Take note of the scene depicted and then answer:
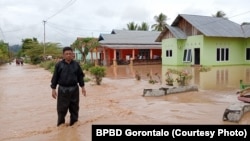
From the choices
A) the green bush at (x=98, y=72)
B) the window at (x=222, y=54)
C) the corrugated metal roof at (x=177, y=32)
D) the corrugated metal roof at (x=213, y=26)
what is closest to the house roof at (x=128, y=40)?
the corrugated metal roof at (x=177, y=32)

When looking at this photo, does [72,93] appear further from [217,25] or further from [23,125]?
[217,25]

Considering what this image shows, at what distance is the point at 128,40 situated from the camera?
41031 mm

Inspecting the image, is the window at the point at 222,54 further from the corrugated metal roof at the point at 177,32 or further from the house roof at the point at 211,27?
the corrugated metal roof at the point at 177,32

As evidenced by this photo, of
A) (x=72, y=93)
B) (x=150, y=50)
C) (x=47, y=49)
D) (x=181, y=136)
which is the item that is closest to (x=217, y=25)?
(x=150, y=50)

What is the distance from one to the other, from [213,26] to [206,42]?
6.42 ft

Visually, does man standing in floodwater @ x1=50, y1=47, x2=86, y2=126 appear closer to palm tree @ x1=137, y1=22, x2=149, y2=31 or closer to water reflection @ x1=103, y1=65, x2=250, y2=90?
water reflection @ x1=103, y1=65, x2=250, y2=90

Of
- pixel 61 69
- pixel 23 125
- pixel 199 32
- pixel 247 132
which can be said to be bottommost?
pixel 23 125

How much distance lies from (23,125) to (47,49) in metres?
50.7

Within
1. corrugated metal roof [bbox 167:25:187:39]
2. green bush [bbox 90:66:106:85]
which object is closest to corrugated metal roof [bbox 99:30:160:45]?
corrugated metal roof [bbox 167:25:187:39]

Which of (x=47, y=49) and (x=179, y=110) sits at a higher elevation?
(x=47, y=49)

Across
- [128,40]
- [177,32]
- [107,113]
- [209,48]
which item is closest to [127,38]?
[128,40]

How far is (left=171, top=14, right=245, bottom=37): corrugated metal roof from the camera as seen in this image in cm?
2790

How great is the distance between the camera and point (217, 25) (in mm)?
29953

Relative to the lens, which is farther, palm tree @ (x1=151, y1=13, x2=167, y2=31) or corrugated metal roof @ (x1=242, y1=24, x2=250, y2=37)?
palm tree @ (x1=151, y1=13, x2=167, y2=31)
